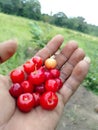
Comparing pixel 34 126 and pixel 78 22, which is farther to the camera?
pixel 78 22

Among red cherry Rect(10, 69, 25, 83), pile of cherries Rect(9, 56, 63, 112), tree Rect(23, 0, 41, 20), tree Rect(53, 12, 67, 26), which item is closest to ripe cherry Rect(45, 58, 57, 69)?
pile of cherries Rect(9, 56, 63, 112)

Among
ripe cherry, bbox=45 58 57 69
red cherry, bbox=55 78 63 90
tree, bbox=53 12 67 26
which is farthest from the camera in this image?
tree, bbox=53 12 67 26

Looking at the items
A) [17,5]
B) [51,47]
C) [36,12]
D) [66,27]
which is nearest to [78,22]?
[66,27]

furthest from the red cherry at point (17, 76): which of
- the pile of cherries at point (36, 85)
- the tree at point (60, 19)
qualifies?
the tree at point (60, 19)

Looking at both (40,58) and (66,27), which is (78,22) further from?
(40,58)

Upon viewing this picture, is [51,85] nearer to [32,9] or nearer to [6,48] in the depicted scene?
[6,48]

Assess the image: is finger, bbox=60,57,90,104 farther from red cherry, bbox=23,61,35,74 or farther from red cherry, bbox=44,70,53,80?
red cherry, bbox=23,61,35,74
